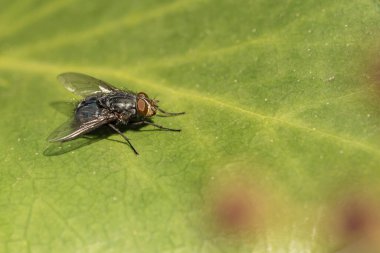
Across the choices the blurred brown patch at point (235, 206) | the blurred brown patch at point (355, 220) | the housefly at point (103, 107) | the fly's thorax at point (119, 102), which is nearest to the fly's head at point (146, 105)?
the housefly at point (103, 107)

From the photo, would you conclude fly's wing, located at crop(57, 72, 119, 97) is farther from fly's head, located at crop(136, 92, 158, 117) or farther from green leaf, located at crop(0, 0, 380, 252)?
fly's head, located at crop(136, 92, 158, 117)

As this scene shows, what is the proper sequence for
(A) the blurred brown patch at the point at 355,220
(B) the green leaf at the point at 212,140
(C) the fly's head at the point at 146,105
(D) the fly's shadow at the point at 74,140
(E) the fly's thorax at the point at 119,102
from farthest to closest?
1. (E) the fly's thorax at the point at 119,102
2. (C) the fly's head at the point at 146,105
3. (D) the fly's shadow at the point at 74,140
4. (B) the green leaf at the point at 212,140
5. (A) the blurred brown patch at the point at 355,220

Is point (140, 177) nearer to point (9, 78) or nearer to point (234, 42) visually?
point (234, 42)

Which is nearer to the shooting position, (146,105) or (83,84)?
(146,105)

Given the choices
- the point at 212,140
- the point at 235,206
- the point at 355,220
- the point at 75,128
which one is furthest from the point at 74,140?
the point at 355,220

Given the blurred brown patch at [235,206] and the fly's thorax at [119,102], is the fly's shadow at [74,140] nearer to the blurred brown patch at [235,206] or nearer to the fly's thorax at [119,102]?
the fly's thorax at [119,102]

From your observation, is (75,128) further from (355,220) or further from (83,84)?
(355,220)

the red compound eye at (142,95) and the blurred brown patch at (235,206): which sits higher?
the red compound eye at (142,95)

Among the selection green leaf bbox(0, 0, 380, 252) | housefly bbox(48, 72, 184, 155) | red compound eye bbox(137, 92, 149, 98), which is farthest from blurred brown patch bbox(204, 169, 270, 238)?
red compound eye bbox(137, 92, 149, 98)
